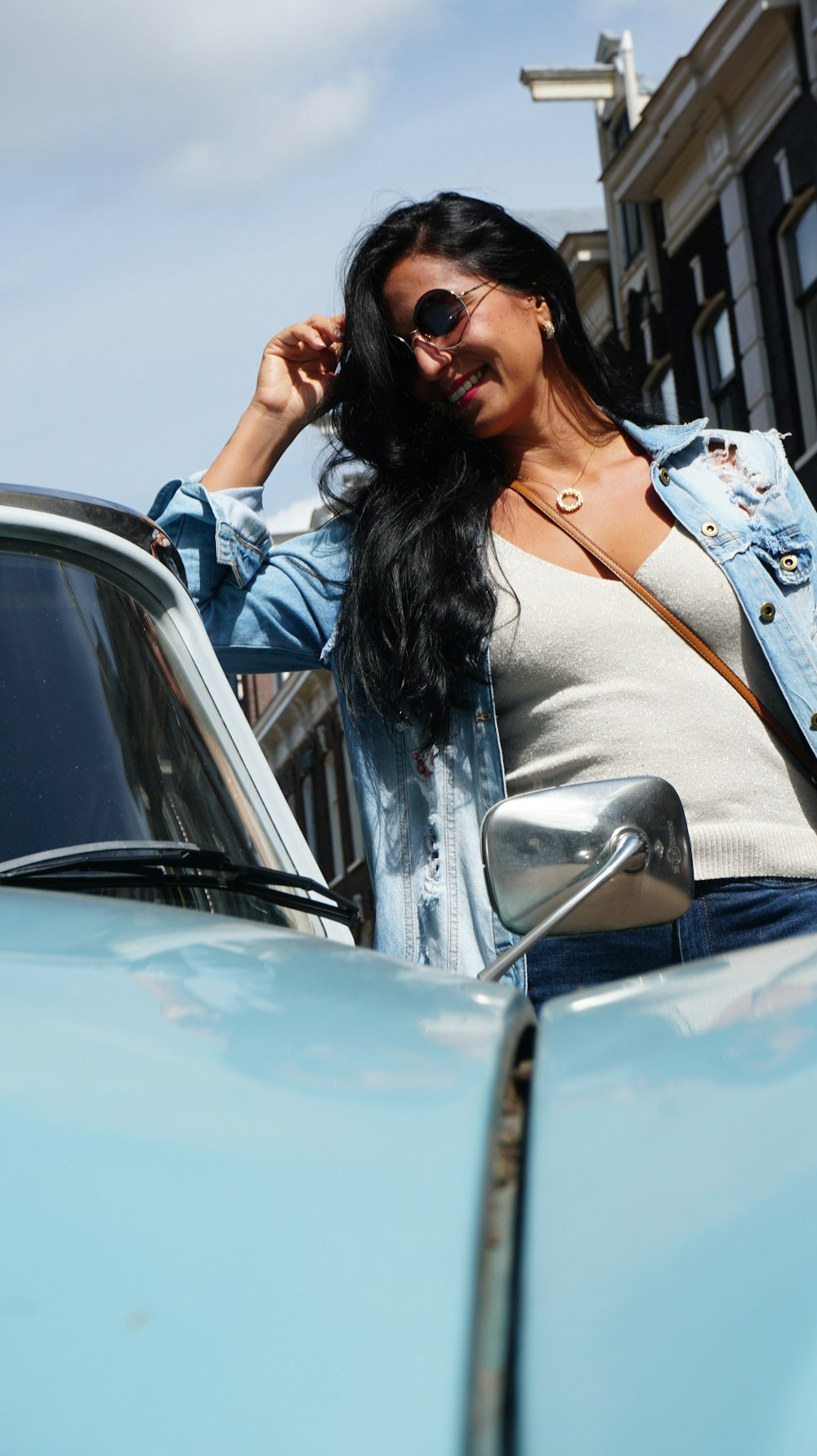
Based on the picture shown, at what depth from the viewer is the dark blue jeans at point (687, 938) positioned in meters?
2.18

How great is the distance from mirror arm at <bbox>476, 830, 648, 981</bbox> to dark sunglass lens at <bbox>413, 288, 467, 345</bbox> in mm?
1446

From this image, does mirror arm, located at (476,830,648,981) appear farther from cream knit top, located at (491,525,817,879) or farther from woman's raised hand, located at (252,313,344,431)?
woman's raised hand, located at (252,313,344,431)

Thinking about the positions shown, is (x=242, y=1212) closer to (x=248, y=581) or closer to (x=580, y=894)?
(x=580, y=894)

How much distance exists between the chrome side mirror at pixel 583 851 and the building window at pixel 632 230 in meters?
18.7

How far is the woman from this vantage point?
91.3 inches

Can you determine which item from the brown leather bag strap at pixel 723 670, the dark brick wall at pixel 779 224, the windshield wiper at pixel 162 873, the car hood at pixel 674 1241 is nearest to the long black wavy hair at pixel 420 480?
the brown leather bag strap at pixel 723 670

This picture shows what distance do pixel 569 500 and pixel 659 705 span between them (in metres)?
0.48

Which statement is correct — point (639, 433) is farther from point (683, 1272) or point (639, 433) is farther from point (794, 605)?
point (683, 1272)

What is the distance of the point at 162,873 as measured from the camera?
1711mm

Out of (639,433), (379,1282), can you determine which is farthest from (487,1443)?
(639,433)

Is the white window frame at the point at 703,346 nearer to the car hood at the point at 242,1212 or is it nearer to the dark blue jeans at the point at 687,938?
the dark blue jeans at the point at 687,938

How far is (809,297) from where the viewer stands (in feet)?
49.8

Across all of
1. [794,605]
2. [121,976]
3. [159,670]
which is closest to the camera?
[121,976]

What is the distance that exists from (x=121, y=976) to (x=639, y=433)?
1.96 meters
